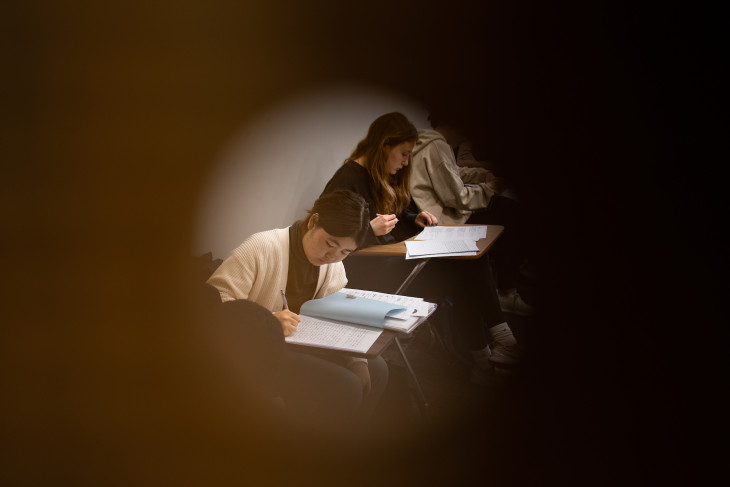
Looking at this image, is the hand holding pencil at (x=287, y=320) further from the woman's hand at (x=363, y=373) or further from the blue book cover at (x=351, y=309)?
the woman's hand at (x=363, y=373)

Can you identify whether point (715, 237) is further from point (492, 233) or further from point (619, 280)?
point (492, 233)

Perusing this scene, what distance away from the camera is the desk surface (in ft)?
2.86

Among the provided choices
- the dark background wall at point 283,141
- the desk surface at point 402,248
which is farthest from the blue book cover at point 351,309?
the dark background wall at point 283,141

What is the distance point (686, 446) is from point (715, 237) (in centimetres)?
49

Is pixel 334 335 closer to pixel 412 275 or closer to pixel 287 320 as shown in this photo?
pixel 287 320

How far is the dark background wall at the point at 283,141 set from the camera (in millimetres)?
791

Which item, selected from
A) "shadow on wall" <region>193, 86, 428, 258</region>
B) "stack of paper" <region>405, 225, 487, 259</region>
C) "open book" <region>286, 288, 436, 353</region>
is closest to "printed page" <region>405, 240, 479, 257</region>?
"stack of paper" <region>405, 225, 487, 259</region>

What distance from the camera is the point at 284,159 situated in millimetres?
795

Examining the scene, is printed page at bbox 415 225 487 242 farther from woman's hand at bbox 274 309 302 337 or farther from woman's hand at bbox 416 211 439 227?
woman's hand at bbox 274 309 302 337

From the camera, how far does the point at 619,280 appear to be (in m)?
0.89

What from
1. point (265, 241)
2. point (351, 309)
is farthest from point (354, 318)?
point (265, 241)

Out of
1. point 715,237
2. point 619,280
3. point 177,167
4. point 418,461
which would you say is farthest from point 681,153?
point 177,167

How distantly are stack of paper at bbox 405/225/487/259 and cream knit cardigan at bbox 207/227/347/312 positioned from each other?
0.72ft

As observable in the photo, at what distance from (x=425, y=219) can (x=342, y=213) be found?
0.21 m
